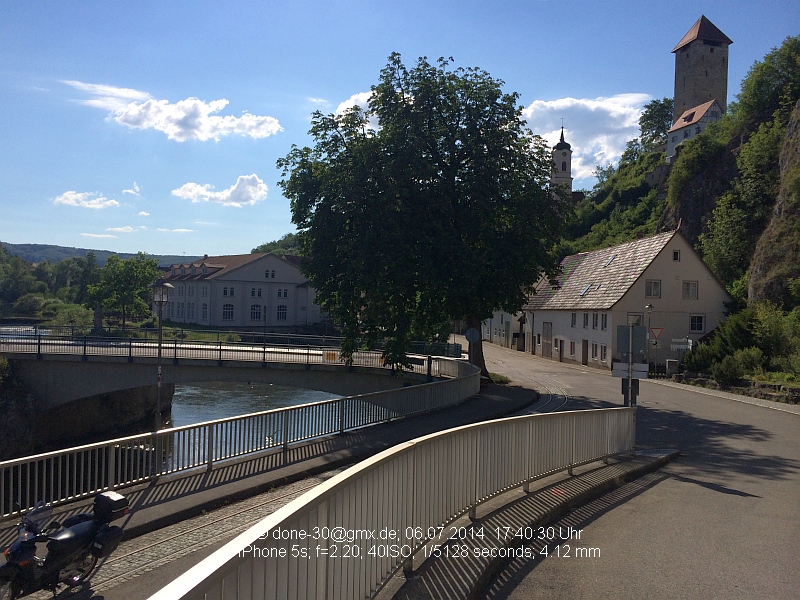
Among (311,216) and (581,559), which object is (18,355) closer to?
(311,216)

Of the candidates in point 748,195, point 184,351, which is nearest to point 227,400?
point 184,351

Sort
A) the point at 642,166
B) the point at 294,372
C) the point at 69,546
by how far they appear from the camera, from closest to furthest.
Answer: the point at 69,546
the point at 294,372
the point at 642,166

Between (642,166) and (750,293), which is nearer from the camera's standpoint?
(750,293)

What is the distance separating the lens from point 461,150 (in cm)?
2922

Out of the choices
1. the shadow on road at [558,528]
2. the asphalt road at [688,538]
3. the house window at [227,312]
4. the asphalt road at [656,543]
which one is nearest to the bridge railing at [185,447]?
the asphalt road at [656,543]

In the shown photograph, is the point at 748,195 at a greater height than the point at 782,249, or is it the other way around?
the point at 748,195

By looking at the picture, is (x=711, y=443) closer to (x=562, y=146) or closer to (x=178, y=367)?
(x=178, y=367)

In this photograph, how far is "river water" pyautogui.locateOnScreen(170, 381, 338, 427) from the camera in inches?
1563

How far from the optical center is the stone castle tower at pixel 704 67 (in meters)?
117

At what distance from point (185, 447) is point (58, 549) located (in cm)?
542

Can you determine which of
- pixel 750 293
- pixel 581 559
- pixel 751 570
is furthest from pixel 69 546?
pixel 750 293

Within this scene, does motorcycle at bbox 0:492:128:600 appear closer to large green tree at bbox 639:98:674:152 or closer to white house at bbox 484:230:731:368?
white house at bbox 484:230:731:368

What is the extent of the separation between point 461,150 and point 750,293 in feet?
108

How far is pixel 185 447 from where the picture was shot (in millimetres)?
12258
